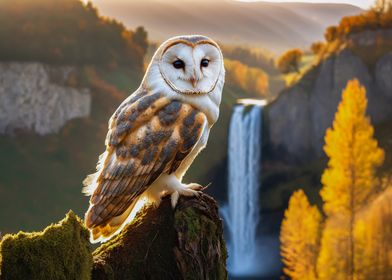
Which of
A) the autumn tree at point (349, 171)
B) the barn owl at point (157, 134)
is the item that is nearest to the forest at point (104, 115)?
the autumn tree at point (349, 171)

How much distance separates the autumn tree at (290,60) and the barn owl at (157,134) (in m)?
23.6

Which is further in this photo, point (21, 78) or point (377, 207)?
point (21, 78)

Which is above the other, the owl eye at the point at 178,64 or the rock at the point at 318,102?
the rock at the point at 318,102

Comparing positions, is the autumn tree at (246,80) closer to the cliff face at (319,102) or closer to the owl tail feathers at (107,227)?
the cliff face at (319,102)

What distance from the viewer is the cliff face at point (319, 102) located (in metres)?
23.1

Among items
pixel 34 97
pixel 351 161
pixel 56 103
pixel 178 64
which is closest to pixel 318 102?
pixel 351 161

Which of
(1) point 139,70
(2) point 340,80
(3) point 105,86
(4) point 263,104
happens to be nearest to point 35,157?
(3) point 105,86

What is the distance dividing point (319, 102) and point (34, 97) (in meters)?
11.1

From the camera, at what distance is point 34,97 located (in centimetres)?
2320

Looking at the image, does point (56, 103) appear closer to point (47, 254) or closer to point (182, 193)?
point (182, 193)

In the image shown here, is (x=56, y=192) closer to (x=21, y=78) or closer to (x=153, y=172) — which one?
(x=21, y=78)

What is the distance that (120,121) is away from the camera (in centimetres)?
430

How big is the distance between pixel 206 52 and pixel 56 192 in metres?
18.4

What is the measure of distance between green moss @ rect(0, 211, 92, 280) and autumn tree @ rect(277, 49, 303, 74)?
2469 cm
